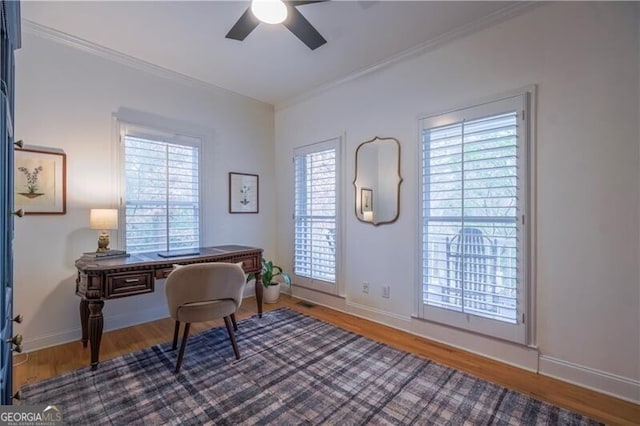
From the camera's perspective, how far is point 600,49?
2025 millimetres

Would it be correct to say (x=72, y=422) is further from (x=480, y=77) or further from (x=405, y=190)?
(x=480, y=77)

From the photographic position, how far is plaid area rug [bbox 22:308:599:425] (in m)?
1.77

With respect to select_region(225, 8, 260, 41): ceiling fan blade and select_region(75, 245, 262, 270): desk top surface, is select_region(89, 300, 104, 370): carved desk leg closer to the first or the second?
select_region(75, 245, 262, 270): desk top surface

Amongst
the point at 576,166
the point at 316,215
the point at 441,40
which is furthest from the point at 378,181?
the point at 576,166

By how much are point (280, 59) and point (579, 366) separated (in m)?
3.62

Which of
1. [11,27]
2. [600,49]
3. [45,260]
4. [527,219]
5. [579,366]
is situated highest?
[600,49]

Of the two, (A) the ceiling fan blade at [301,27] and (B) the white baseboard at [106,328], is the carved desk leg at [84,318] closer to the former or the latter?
(B) the white baseboard at [106,328]

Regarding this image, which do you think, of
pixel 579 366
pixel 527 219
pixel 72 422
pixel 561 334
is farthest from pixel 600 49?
pixel 72 422

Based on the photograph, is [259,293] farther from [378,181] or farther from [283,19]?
[283,19]

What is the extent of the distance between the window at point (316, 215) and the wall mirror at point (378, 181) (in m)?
0.37

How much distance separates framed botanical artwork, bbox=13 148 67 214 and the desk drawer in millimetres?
962

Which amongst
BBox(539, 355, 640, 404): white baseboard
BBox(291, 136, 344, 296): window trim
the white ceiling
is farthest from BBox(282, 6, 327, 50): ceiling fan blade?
BBox(539, 355, 640, 404): white baseboard

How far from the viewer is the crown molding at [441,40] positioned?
7.59 ft

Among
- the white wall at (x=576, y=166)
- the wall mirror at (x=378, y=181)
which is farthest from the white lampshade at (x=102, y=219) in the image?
the white wall at (x=576, y=166)
